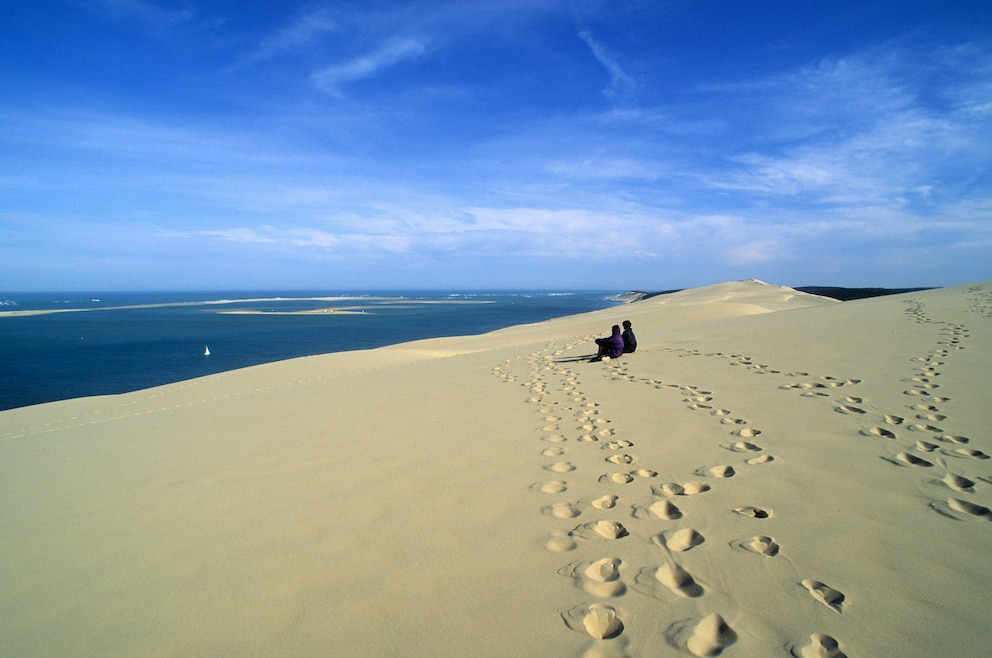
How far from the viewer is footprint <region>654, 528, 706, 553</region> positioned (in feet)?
→ 8.79

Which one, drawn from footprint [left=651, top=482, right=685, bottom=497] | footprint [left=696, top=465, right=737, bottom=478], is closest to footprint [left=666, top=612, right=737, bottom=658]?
footprint [left=651, top=482, right=685, bottom=497]

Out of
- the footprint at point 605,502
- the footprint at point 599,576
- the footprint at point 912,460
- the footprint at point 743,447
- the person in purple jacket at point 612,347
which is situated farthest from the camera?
the person in purple jacket at point 612,347

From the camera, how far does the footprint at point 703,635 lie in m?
1.97

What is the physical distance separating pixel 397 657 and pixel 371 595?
49 centimetres

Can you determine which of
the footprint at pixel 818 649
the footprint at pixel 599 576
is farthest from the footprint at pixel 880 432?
the footprint at pixel 599 576

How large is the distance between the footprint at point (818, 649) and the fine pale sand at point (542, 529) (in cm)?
1

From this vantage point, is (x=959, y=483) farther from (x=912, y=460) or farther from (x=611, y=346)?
(x=611, y=346)

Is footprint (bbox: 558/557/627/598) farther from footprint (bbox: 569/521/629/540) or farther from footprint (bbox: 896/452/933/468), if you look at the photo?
footprint (bbox: 896/452/933/468)

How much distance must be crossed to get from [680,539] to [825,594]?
708mm

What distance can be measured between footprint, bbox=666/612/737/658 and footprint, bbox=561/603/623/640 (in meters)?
0.23

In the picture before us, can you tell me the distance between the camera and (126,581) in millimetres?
2883

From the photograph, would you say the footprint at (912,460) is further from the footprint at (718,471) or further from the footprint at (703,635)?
the footprint at (703,635)

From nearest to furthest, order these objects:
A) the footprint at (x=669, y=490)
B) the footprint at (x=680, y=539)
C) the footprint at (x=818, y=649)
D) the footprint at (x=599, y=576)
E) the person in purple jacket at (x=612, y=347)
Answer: the footprint at (x=818, y=649)
the footprint at (x=599, y=576)
the footprint at (x=680, y=539)
the footprint at (x=669, y=490)
the person in purple jacket at (x=612, y=347)

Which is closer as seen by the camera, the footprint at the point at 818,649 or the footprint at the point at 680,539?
the footprint at the point at 818,649
